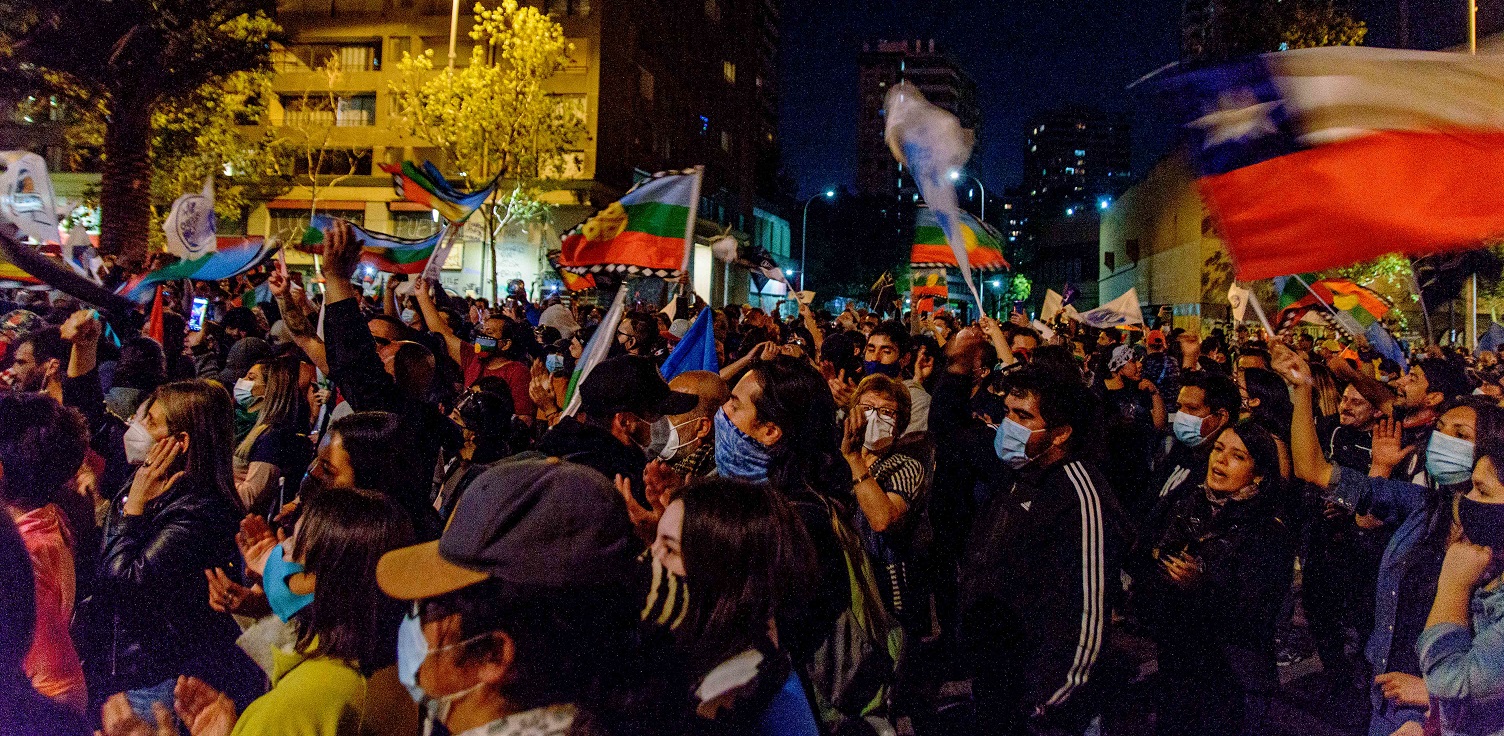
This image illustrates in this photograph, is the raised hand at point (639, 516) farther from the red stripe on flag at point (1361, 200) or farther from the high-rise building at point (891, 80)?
the high-rise building at point (891, 80)

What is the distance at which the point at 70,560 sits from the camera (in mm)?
3168

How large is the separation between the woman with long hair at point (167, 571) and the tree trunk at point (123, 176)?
20.6m

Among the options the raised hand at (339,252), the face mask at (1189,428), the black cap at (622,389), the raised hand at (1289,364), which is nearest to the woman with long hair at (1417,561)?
the raised hand at (1289,364)

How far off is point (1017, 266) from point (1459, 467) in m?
95.5

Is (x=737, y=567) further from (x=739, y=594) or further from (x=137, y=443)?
(x=137, y=443)

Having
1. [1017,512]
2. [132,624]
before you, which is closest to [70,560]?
[132,624]

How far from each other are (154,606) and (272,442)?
1.71 metres

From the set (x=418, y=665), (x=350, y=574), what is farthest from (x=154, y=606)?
(x=418, y=665)

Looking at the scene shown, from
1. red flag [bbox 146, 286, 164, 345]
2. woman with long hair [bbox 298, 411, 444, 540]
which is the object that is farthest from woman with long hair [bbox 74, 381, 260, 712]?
red flag [bbox 146, 286, 164, 345]

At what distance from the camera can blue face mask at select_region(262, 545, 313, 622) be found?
272 centimetres

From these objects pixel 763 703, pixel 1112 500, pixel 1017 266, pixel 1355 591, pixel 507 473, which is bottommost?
pixel 1355 591

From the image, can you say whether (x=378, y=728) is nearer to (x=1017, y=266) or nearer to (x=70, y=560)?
(x=70, y=560)

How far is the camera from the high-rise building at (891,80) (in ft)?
582

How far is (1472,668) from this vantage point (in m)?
3.08
